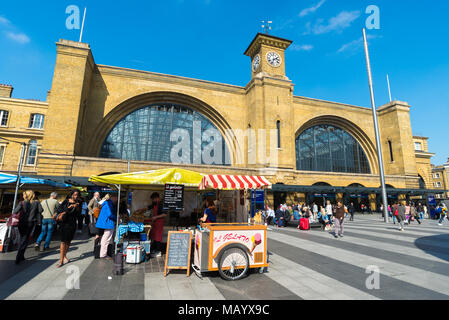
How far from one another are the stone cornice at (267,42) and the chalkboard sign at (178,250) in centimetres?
2840

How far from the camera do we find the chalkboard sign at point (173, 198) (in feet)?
21.9

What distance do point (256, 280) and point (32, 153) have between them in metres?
30.9

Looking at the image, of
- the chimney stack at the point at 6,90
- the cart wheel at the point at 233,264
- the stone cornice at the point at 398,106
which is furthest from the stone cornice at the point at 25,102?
the stone cornice at the point at 398,106

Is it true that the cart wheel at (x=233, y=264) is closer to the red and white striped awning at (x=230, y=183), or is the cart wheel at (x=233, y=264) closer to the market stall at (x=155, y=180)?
the red and white striped awning at (x=230, y=183)

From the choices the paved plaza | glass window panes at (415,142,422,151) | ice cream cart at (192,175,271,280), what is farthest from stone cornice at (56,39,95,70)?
glass window panes at (415,142,422,151)

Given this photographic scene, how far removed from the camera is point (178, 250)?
5.56m

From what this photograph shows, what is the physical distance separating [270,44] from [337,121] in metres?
15.3

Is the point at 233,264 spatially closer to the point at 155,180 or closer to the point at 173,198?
the point at 173,198

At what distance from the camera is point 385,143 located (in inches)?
1346

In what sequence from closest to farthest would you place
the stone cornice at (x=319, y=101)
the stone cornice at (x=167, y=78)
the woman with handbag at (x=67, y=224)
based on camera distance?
the woman with handbag at (x=67, y=224) < the stone cornice at (x=167, y=78) < the stone cornice at (x=319, y=101)

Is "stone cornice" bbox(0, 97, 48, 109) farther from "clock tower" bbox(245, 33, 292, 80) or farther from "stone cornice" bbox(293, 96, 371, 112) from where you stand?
"stone cornice" bbox(293, 96, 371, 112)
